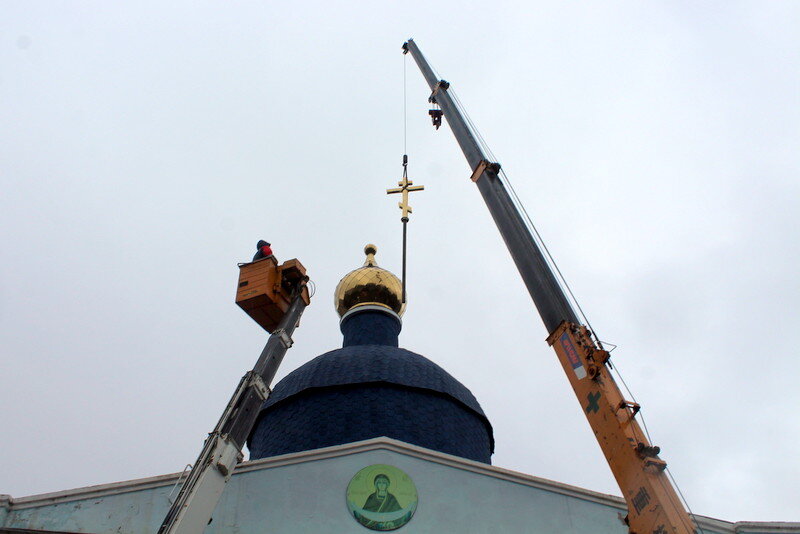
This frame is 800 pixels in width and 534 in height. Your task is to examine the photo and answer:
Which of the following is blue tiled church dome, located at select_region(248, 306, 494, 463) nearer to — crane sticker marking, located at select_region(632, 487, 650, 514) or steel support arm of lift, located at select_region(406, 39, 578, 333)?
steel support arm of lift, located at select_region(406, 39, 578, 333)

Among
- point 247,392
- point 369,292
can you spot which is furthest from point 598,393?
point 369,292

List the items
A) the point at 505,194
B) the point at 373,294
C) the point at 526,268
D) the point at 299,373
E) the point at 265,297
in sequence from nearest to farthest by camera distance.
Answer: the point at 526,268 < the point at 265,297 < the point at 505,194 < the point at 299,373 < the point at 373,294

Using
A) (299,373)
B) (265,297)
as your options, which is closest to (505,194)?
(265,297)

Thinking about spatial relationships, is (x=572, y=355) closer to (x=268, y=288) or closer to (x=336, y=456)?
(x=268, y=288)

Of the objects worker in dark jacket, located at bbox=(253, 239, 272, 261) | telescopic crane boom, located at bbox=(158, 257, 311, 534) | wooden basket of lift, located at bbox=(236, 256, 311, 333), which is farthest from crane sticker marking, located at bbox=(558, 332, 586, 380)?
worker in dark jacket, located at bbox=(253, 239, 272, 261)

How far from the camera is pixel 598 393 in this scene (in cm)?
631

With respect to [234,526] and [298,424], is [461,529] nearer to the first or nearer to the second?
[234,526]

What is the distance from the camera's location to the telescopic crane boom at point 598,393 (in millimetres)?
5473

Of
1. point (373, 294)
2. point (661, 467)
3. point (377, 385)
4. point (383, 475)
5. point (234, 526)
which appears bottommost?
point (661, 467)

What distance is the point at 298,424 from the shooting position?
13.7m

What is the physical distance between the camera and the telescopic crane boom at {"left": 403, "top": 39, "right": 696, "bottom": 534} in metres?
5.47

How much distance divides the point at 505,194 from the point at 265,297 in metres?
3.04

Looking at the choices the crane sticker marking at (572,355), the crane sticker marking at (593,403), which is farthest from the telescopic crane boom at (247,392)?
the crane sticker marking at (593,403)

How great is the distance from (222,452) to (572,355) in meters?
3.34
